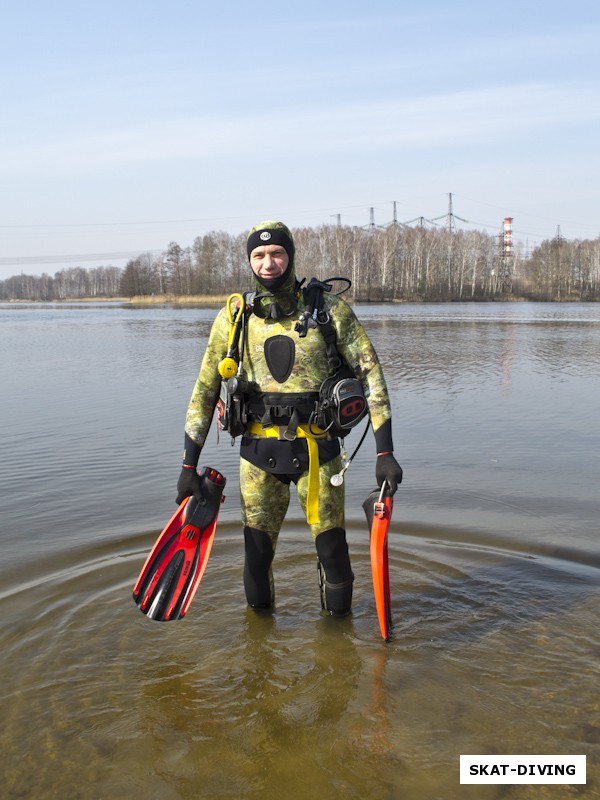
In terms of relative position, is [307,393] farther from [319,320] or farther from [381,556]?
[381,556]

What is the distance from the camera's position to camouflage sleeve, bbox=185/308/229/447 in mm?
3986

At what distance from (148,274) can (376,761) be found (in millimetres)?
118618

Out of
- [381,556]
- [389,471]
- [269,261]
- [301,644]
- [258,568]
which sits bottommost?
[301,644]

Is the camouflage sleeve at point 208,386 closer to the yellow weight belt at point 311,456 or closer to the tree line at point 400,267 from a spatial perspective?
the yellow weight belt at point 311,456

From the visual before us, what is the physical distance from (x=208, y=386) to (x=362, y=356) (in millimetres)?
887

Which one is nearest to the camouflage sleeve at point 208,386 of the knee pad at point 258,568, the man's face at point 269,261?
the man's face at point 269,261

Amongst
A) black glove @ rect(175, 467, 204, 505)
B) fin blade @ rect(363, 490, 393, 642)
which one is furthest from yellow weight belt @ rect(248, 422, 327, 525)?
black glove @ rect(175, 467, 204, 505)

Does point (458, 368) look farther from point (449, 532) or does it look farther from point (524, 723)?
point (524, 723)

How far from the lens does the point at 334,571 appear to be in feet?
13.1

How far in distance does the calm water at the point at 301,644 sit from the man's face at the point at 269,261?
6.55 ft

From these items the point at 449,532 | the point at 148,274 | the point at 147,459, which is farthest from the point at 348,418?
the point at 148,274

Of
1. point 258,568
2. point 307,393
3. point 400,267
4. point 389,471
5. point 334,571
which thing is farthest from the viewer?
point 400,267

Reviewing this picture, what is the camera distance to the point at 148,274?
11675 centimetres

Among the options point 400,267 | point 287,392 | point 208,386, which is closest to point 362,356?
point 287,392
